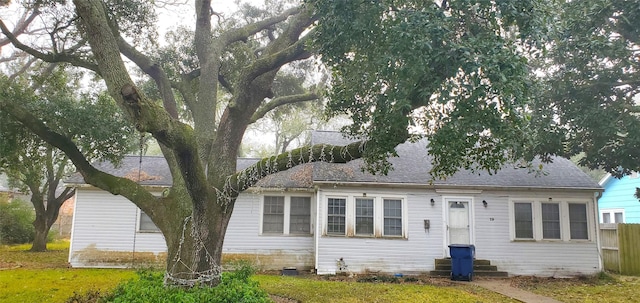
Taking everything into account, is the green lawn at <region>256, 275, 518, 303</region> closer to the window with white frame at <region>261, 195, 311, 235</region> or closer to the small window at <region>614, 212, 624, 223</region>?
the window with white frame at <region>261, 195, 311, 235</region>

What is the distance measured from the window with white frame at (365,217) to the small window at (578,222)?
5.35 metres

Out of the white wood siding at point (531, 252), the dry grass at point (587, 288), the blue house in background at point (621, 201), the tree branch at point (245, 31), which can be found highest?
the tree branch at point (245, 31)

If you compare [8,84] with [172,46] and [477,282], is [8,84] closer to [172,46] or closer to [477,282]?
[172,46]

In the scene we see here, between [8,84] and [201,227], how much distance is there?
18.2 feet

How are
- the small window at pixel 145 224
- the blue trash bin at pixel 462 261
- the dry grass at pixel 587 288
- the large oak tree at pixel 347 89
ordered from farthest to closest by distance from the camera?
1. the small window at pixel 145 224
2. the blue trash bin at pixel 462 261
3. the dry grass at pixel 587 288
4. the large oak tree at pixel 347 89

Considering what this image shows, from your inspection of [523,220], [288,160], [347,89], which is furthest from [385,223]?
[347,89]

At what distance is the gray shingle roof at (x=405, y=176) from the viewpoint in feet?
42.2

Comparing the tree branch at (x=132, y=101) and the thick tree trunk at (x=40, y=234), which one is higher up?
the tree branch at (x=132, y=101)

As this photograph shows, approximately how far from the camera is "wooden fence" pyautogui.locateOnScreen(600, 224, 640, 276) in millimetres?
13738

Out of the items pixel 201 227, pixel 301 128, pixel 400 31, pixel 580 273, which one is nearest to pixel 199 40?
pixel 201 227

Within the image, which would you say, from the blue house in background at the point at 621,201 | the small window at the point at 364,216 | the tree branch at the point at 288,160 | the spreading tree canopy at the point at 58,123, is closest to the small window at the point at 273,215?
the small window at the point at 364,216

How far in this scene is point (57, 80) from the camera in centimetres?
1042

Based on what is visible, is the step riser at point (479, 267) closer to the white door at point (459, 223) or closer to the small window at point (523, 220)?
the white door at point (459, 223)

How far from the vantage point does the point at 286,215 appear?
1364cm
